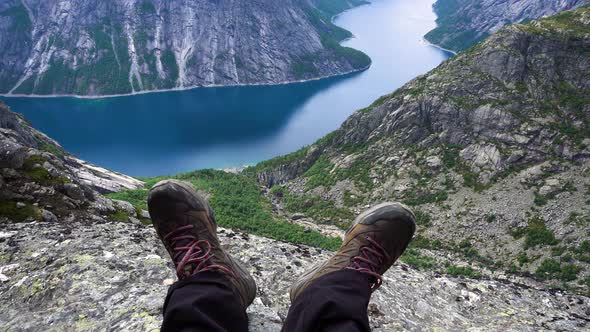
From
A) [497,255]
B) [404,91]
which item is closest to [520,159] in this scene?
[497,255]

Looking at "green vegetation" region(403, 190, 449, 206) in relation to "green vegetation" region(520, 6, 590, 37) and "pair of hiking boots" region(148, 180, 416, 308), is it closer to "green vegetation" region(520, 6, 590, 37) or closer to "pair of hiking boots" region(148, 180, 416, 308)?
"green vegetation" region(520, 6, 590, 37)

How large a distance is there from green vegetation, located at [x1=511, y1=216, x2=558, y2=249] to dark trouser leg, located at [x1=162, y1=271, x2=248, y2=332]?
89.2 ft

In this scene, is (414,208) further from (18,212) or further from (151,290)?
(151,290)

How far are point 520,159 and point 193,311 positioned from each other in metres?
35.5

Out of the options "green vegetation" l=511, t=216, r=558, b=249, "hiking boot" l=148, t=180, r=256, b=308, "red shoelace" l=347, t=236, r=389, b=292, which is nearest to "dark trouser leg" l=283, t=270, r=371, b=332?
"red shoelace" l=347, t=236, r=389, b=292

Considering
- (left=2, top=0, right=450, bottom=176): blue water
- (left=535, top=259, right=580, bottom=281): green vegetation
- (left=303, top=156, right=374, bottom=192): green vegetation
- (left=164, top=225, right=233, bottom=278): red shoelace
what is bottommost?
(left=2, top=0, right=450, bottom=176): blue water

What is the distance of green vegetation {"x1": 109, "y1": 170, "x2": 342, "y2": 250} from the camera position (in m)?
24.3

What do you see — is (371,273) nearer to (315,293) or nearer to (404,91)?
(315,293)

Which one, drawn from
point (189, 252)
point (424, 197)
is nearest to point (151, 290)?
point (189, 252)

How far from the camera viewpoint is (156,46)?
592ft

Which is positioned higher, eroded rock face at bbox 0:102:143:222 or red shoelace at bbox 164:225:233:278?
red shoelace at bbox 164:225:233:278

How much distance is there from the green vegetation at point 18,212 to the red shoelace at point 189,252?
6.36m

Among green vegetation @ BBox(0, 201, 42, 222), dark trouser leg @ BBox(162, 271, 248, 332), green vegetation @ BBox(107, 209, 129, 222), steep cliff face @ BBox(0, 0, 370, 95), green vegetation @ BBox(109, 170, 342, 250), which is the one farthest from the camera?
steep cliff face @ BBox(0, 0, 370, 95)

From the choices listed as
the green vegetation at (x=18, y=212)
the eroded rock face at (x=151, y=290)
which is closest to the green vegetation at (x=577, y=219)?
the eroded rock face at (x=151, y=290)
